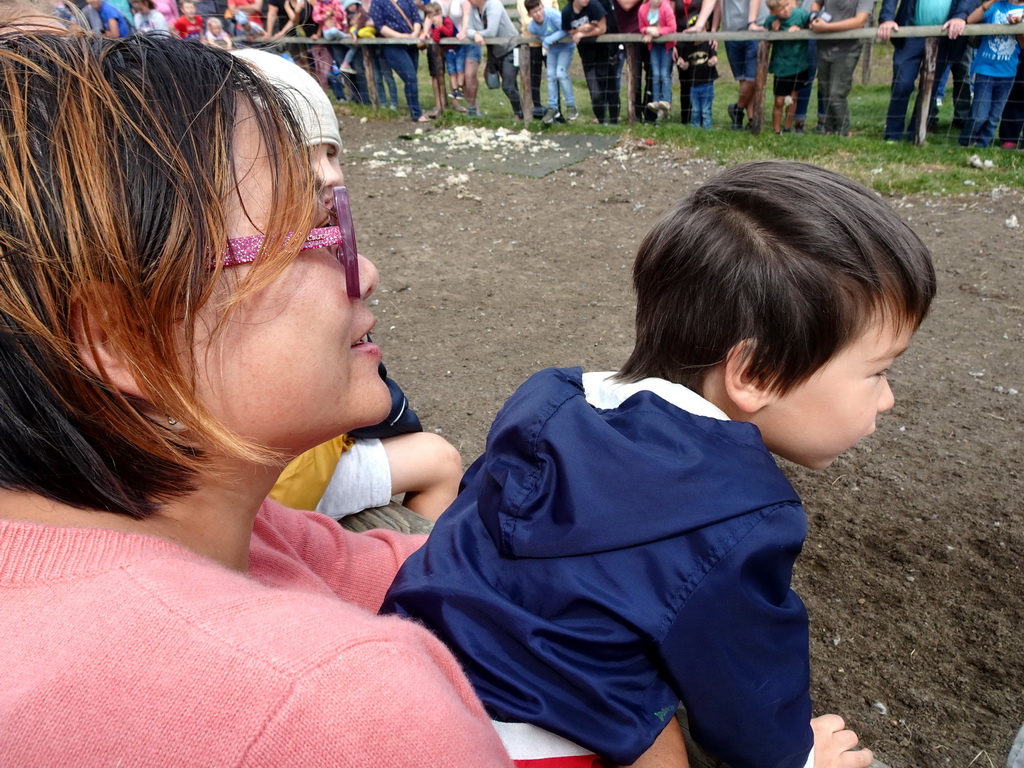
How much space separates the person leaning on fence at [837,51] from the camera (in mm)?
8656

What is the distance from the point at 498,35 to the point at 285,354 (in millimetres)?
12769

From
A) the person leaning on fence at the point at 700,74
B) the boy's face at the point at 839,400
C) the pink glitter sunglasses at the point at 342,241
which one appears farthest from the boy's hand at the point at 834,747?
the person leaning on fence at the point at 700,74

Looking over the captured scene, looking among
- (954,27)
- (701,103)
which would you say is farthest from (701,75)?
(954,27)

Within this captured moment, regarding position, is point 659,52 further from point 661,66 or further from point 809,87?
point 809,87

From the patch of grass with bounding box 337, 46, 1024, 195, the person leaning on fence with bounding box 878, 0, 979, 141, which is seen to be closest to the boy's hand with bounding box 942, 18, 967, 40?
the person leaning on fence with bounding box 878, 0, 979, 141

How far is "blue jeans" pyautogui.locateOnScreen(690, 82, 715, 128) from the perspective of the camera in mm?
9906

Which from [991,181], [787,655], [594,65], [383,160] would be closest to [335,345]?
[787,655]

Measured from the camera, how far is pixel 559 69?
1093 cm

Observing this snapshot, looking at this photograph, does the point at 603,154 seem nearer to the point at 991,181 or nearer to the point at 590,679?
the point at 991,181

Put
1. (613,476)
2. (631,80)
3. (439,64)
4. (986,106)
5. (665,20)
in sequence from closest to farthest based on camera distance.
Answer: (613,476) → (986,106) → (665,20) → (631,80) → (439,64)

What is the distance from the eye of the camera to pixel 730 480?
4.34 feet

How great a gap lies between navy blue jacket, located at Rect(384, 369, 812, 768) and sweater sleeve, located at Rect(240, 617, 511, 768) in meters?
0.47

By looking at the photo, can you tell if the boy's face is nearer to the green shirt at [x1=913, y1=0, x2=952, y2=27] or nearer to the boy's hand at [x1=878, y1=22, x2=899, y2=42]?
the boy's hand at [x1=878, y1=22, x2=899, y2=42]

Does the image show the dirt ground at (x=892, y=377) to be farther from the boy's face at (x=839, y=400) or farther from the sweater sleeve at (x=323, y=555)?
the sweater sleeve at (x=323, y=555)
